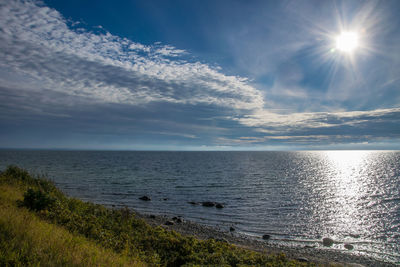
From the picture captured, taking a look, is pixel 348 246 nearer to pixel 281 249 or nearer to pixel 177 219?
pixel 281 249

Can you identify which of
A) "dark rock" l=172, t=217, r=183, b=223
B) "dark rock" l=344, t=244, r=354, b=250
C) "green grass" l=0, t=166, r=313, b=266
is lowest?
"dark rock" l=172, t=217, r=183, b=223

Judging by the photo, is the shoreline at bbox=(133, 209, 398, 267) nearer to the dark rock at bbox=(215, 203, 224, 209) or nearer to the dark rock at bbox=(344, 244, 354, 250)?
the dark rock at bbox=(344, 244, 354, 250)

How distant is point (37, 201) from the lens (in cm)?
1360

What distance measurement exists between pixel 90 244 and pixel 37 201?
21.2 ft

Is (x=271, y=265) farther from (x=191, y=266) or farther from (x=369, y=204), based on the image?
(x=369, y=204)

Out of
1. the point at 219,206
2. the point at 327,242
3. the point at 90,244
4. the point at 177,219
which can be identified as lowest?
the point at 177,219

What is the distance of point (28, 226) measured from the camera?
29.5ft

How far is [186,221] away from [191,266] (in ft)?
56.5

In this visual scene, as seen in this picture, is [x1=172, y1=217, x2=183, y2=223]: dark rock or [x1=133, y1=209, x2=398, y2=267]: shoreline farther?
[x1=172, y1=217, x2=183, y2=223]: dark rock

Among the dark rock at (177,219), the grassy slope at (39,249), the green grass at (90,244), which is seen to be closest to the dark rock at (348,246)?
the green grass at (90,244)

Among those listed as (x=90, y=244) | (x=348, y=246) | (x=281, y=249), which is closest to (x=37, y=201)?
(x=90, y=244)

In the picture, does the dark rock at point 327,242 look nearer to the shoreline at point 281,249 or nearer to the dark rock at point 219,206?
the shoreline at point 281,249

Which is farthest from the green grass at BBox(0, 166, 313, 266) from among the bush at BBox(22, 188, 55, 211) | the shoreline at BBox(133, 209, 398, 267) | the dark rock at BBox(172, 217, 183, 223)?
the dark rock at BBox(172, 217, 183, 223)

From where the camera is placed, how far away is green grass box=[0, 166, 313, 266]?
7.27 metres
